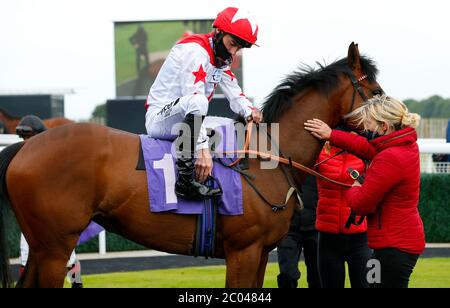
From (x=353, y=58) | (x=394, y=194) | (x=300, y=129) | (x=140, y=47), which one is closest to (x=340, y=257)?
(x=300, y=129)

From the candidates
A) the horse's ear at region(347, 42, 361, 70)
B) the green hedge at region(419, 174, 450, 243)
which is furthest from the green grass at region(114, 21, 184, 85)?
the horse's ear at region(347, 42, 361, 70)

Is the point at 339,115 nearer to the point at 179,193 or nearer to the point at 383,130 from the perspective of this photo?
the point at 383,130

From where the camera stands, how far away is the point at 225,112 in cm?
1127

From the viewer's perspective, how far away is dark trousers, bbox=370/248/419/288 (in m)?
4.21

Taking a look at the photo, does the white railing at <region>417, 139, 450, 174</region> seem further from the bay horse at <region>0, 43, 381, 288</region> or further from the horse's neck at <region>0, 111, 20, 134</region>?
the horse's neck at <region>0, 111, 20, 134</region>

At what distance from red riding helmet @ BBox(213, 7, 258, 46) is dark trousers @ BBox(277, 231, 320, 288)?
201 cm

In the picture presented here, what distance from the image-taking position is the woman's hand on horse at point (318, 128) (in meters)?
4.62

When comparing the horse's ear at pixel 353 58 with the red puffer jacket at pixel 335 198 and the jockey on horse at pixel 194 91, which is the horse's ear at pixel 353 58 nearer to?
the jockey on horse at pixel 194 91

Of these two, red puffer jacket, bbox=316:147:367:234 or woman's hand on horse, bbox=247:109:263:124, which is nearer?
woman's hand on horse, bbox=247:109:263:124

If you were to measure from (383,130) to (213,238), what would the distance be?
1.16 m

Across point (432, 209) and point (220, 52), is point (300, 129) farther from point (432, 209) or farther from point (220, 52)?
point (432, 209)
